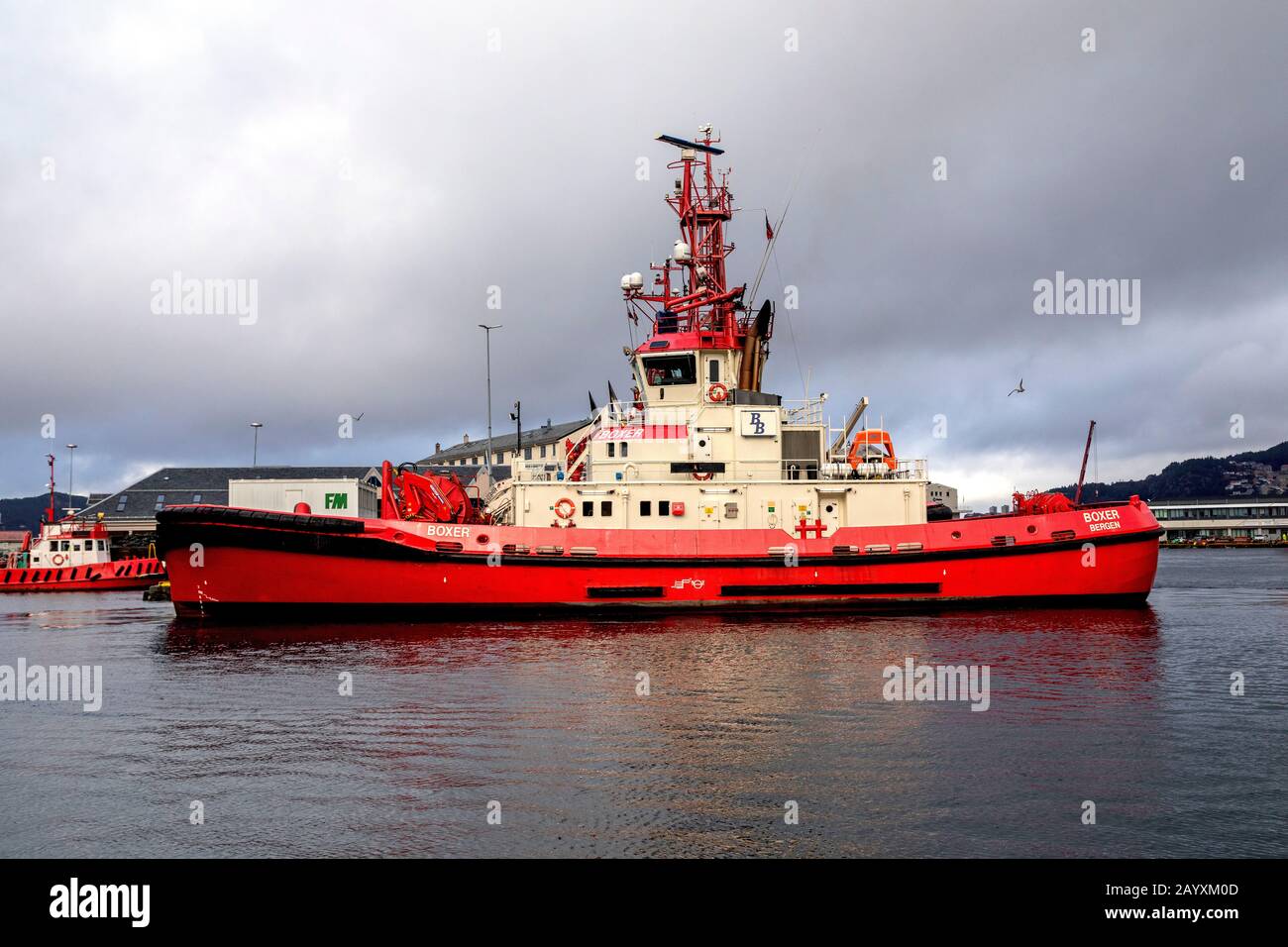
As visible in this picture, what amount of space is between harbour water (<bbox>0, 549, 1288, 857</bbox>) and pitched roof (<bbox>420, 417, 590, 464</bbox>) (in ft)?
191

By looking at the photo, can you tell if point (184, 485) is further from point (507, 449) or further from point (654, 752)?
point (654, 752)

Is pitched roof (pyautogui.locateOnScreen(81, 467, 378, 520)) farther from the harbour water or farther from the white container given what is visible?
the harbour water

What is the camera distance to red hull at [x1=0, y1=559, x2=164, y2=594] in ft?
162

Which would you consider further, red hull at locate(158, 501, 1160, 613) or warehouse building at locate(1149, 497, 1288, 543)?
warehouse building at locate(1149, 497, 1288, 543)

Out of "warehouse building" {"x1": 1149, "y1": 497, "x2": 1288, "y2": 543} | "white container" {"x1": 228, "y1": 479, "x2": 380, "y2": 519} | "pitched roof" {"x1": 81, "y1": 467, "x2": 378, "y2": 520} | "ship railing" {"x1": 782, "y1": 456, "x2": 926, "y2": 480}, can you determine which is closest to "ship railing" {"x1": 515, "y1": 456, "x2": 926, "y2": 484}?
"ship railing" {"x1": 782, "y1": 456, "x2": 926, "y2": 480}

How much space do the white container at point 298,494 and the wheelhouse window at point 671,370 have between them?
1010cm

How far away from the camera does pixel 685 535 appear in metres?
25.1

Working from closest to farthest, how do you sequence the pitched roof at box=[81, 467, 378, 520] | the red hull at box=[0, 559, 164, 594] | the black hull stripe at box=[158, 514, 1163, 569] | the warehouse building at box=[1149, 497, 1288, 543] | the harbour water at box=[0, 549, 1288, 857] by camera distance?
1. the harbour water at box=[0, 549, 1288, 857]
2. the black hull stripe at box=[158, 514, 1163, 569]
3. the red hull at box=[0, 559, 164, 594]
4. the pitched roof at box=[81, 467, 378, 520]
5. the warehouse building at box=[1149, 497, 1288, 543]

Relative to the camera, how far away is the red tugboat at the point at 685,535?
2380 cm

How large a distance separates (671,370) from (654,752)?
18271 millimetres

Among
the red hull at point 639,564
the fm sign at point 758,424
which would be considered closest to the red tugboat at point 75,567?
the red hull at point 639,564

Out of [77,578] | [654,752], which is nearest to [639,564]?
[654,752]

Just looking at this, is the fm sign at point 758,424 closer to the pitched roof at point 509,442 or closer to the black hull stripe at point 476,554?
the black hull stripe at point 476,554
